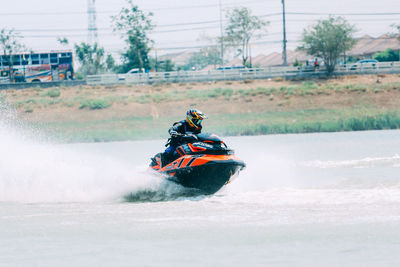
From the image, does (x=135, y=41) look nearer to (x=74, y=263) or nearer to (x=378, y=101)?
(x=378, y=101)

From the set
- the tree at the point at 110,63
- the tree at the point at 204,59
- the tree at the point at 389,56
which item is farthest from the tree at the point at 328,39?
the tree at the point at 204,59

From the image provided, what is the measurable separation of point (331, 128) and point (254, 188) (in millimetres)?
20517

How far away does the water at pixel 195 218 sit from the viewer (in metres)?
8.41

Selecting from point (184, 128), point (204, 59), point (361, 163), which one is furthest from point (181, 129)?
point (204, 59)

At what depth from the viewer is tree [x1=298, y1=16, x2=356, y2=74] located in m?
62.7

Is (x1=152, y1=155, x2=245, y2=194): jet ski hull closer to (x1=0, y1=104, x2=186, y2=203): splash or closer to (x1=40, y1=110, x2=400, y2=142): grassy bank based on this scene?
(x1=0, y1=104, x2=186, y2=203): splash

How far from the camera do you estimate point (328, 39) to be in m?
64.0

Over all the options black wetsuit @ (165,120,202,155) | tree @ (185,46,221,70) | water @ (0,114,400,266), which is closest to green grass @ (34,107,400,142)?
water @ (0,114,400,266)

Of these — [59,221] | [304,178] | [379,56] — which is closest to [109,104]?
[304,178]

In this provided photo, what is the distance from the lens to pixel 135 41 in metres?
74.4

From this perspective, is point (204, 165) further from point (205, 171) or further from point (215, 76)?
point (215, 76)

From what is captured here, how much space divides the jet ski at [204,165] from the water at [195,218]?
33 cm

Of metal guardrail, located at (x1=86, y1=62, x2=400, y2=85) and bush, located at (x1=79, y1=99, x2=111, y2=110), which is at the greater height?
metal guardrail, located at (x1=86, y1=62, x2=400, y2=85)

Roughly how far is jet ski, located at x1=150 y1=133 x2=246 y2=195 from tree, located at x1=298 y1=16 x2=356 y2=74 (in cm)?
5088
